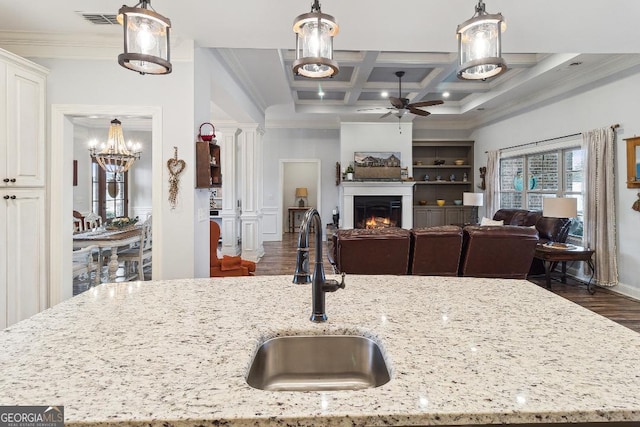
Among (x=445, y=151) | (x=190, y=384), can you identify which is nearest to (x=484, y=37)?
(x=190, y=384)

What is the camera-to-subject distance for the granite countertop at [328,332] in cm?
68

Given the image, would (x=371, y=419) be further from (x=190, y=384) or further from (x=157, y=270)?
(x=157, y=270)

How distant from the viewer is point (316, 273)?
112 centimetres

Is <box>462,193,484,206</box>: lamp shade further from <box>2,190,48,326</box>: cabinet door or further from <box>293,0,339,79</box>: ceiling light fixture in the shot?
<box>2,190,48,326</box>: cabinet door

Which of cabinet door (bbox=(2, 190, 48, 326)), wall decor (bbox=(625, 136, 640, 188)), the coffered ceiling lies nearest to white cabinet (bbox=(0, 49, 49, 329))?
cabinet door (bbox=(2, 190, 48, 326))

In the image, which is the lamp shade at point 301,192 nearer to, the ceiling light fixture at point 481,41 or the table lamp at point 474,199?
the table lamp at point 474,199

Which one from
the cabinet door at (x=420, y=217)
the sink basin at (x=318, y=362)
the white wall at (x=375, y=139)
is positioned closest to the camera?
the sink basin at (x=318, y=362)

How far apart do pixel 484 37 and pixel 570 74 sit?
4.64m

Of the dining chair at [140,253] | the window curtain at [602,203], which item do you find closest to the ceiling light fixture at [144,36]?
the dining chair at [140,253]

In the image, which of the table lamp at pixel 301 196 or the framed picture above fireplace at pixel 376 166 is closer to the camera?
the framed picture above fireplace at pixel 376 166

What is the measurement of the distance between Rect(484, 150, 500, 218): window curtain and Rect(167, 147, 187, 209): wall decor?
20.8ft

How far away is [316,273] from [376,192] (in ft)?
23.3

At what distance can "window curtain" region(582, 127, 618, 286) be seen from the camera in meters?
4.60

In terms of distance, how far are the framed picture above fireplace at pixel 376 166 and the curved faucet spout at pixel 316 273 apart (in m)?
6.97
